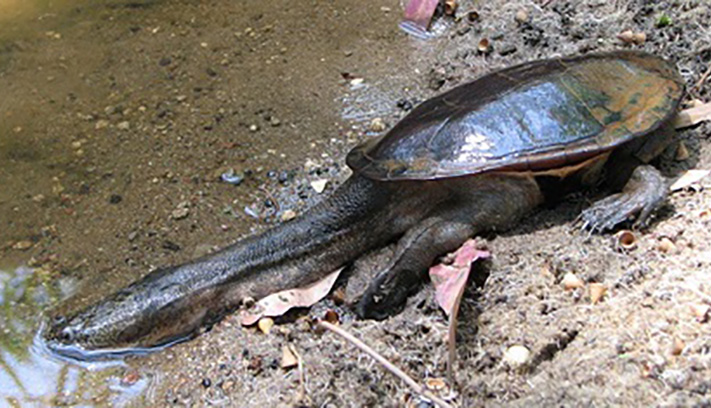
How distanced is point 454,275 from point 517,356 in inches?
23.0

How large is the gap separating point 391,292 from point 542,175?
0.84 meters

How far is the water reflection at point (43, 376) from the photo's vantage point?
3.04 m

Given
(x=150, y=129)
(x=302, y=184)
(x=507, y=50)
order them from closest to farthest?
(x=302, y=184) < (x=150, y=129) < (x=507, y=50)

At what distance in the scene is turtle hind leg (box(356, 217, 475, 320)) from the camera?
3.14 meters

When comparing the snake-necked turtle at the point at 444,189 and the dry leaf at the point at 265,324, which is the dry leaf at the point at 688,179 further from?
the dry leaf at the point at 265,324

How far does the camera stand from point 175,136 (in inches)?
172

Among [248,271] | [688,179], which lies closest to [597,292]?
[688,179]

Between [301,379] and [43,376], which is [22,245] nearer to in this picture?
[43,376]

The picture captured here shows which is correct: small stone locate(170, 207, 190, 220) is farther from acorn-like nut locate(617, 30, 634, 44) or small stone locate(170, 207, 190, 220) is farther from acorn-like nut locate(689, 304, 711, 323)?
acorn-like nut locate(617, 30, 634, 44)

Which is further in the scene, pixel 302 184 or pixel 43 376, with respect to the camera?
pixel 302 184

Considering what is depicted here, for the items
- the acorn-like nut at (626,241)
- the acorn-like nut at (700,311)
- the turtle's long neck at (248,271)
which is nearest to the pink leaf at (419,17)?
the turtle's long neck at (248,271)

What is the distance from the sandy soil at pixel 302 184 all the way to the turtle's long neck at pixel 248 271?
14cm

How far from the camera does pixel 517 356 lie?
2496 millimetres

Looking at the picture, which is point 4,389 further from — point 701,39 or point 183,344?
point 701,39
